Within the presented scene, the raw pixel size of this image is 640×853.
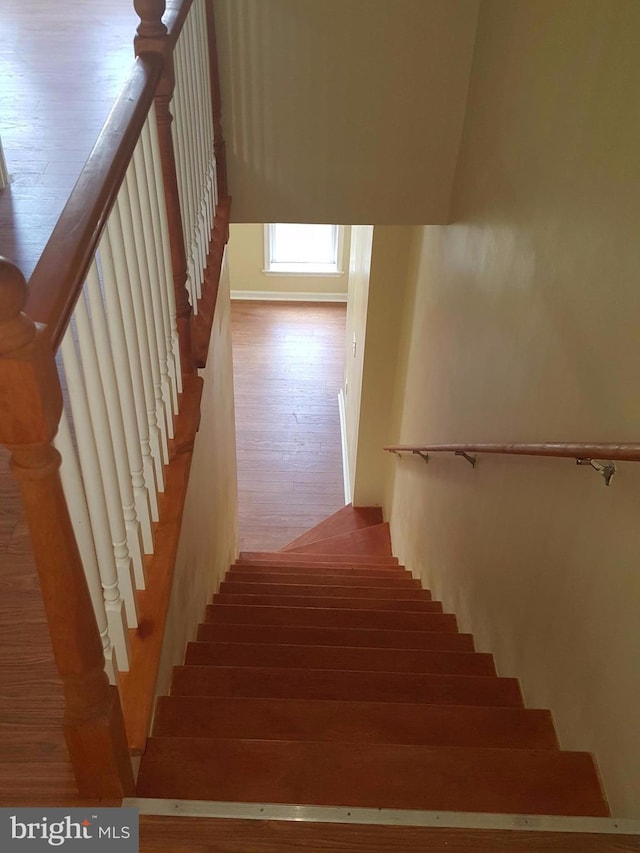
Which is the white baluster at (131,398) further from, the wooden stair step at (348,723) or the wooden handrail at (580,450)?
the wooden handrail at (580,450)

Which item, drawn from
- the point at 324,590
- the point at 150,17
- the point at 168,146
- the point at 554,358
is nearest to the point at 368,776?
the point at 554,358

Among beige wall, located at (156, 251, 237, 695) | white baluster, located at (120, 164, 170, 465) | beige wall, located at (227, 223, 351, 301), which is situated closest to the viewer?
white baluster, located at (120, 164, 170, 465)

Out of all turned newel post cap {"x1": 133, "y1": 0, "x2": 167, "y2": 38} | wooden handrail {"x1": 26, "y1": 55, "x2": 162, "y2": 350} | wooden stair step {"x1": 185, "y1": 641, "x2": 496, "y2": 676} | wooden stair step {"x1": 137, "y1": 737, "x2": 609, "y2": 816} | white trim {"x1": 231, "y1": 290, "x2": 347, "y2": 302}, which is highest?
turned newel post cap {"x1": 133, "y1": 0, "x2": 167, "y2": 38}

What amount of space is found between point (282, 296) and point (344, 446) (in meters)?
3.02

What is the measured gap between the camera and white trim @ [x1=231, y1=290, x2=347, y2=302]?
9555mm

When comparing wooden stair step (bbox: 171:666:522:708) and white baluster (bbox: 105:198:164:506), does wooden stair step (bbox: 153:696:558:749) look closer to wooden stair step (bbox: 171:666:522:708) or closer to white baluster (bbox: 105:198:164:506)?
wooden stair step (bbox: 171:666:522:708)

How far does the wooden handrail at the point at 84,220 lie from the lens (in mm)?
1096

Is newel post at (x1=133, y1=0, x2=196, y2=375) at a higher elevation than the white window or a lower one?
higher

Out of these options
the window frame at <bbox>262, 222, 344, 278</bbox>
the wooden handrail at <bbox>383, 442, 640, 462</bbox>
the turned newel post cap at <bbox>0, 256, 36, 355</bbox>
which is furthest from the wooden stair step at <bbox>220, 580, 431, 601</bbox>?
the window frame at <bbox>262, 222, 344, 278</bbox>

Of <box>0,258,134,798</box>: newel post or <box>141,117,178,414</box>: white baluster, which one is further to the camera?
<box>141,117,178,414</box>: white baluster

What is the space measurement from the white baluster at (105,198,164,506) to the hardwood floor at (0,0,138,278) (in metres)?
0.87

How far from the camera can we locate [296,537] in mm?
6480

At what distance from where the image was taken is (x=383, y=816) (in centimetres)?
154

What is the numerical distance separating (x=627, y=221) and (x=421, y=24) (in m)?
2.23
